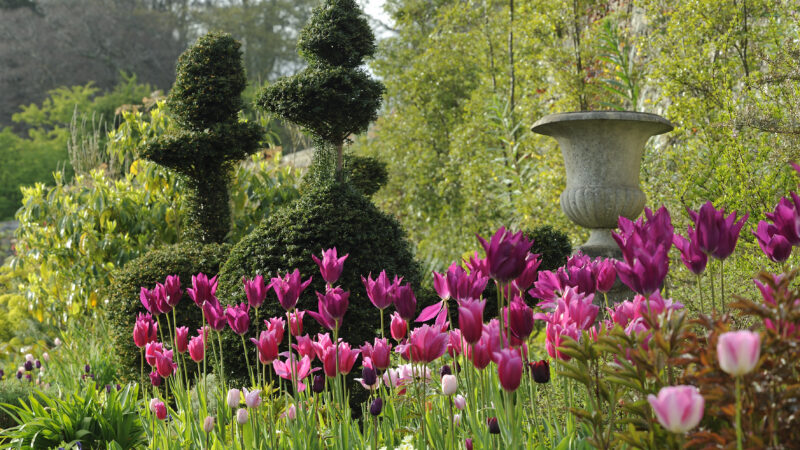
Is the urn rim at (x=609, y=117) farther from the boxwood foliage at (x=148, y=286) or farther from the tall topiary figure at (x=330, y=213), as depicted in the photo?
the boxwood foliage at (x=148, y=286)

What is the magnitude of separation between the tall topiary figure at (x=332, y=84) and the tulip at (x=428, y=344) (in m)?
2.73

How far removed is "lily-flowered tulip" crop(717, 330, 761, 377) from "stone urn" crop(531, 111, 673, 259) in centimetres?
464

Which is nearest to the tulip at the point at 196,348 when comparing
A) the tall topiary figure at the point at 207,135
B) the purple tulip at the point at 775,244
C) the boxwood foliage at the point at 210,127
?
the purple tulip at the point at 775,244

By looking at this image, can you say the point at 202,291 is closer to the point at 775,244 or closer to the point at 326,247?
the point at 326,247

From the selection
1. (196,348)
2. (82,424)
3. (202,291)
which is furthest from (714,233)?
(82,424)

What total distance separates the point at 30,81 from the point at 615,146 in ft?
79.8

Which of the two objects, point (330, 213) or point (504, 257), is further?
point (330, 213)

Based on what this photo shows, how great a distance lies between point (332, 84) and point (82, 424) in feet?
8.62

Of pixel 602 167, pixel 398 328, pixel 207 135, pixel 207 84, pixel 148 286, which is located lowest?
pixel 148 286

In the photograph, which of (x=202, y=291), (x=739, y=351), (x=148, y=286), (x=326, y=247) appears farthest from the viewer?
(x=148, y=286)

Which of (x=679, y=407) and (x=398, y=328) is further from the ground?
(x=679, y=407)

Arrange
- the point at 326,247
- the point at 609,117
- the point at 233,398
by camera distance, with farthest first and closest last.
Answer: the point at 609,117 < the point at 326,247 < the point at 233,398

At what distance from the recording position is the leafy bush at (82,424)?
319 centimetres

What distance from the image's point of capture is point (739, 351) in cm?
87
